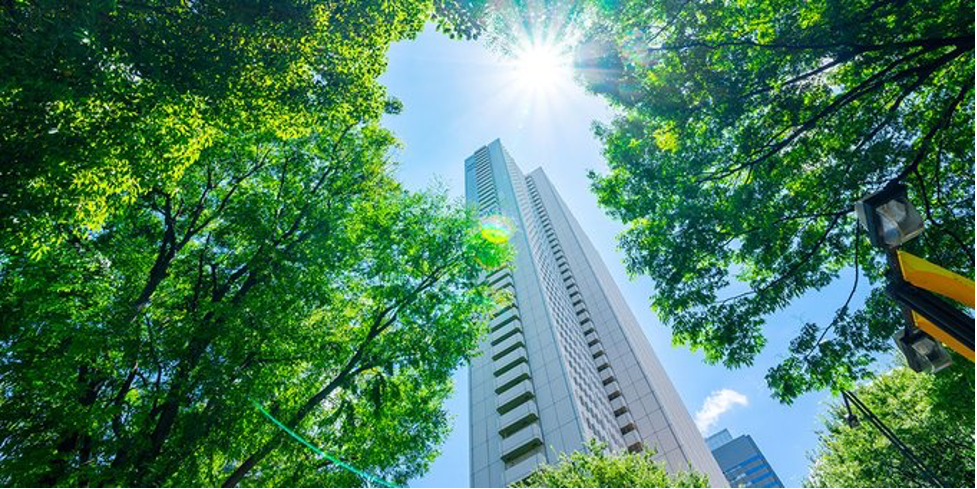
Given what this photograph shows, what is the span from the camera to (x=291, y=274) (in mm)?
8758

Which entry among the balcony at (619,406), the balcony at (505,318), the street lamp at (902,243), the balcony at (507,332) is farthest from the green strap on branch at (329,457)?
the balcony at (619,406)

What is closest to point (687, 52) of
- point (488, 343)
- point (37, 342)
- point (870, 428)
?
point (37, 342)

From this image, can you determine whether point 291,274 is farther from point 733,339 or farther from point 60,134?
point 733,339

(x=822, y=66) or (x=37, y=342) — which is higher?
(x=822, y=66)

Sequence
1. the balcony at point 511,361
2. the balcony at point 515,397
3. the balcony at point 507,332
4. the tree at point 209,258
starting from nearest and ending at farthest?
the tree at point 209,258, the balcony at point 515,397, the balcony at point 511,361, the balcony at point 507,332

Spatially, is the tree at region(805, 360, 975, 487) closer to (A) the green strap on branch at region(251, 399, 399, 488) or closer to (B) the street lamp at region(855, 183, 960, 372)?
(B) the street lamp at region(855, 183, 960, 372)

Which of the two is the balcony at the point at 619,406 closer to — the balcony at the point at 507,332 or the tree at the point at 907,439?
the balcony at the point at 507,332

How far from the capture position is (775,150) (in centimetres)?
780

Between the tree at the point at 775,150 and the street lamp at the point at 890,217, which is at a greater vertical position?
the tree at the point at 775,150

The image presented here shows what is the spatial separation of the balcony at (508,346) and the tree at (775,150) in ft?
98.5

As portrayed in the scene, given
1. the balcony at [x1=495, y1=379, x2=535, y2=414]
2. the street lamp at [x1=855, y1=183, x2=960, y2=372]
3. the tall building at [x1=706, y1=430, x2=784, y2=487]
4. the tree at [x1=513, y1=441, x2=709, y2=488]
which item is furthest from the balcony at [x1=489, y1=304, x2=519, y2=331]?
the tall building at [x1=706, y1=430, x2=784, y2=487]

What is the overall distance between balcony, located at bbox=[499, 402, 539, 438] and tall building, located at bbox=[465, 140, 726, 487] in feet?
0.25

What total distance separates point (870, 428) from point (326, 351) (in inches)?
747

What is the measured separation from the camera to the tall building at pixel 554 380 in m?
29.7
